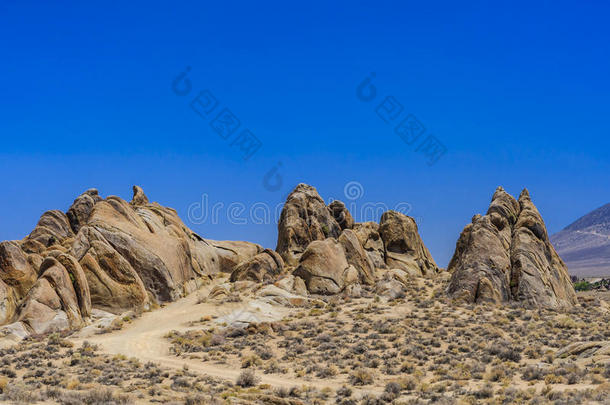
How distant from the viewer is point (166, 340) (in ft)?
120

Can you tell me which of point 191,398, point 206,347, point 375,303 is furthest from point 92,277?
point 191,398

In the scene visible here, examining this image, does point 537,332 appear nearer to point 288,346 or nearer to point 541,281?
point 541,281

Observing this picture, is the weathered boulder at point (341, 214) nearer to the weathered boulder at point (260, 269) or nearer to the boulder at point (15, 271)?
the weathered boulder at point (260, 269)

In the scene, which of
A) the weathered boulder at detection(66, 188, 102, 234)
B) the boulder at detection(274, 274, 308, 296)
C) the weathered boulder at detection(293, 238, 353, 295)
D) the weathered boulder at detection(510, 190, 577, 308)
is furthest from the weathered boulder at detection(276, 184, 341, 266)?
the weathered boulder at detection(510, 190, 577, 308)

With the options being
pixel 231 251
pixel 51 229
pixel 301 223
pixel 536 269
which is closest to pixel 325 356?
pixel 536 269

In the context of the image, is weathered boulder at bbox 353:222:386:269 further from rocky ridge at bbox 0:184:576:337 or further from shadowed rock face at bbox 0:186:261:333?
shadowed rock face at bbox 0:186:261:333

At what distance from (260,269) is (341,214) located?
21.6m

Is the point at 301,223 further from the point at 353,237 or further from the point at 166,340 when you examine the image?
the point at 166,340

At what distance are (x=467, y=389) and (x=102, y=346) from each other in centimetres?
2146

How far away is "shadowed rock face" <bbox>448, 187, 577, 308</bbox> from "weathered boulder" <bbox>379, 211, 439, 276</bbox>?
17.4 metres

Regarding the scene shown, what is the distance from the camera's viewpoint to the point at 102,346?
34.7m

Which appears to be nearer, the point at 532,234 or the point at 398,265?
the point at 532,234

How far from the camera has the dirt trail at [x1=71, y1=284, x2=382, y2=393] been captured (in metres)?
28.3

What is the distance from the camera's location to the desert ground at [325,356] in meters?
23.6
